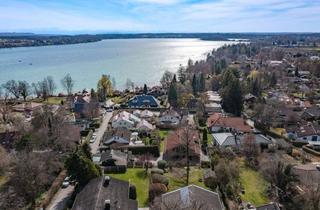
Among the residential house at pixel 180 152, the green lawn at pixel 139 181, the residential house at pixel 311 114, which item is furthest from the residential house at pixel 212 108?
the green lawn at pixel 139 181

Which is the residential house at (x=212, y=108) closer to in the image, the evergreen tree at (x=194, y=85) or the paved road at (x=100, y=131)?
the evergreen tree at (x=194, y=85)

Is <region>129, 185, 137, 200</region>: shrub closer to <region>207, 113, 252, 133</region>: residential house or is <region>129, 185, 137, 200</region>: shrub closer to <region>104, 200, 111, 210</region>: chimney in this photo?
<region>104, 200, 111, 210</region>: chimney

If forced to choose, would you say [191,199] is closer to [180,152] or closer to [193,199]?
[193,199]

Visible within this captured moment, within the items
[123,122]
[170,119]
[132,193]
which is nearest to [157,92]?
[170,119]

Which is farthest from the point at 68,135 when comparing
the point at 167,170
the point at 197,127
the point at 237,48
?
the point at 237,48

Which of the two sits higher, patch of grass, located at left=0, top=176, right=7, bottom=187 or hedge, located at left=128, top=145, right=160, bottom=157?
patch of grass, located at left=0, top=176, right=7, bottom=187

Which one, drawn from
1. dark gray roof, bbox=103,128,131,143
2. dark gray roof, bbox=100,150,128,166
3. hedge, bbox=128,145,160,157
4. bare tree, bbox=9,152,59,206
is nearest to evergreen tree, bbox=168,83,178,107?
dark gray roof, bbox=103,128,131,143
